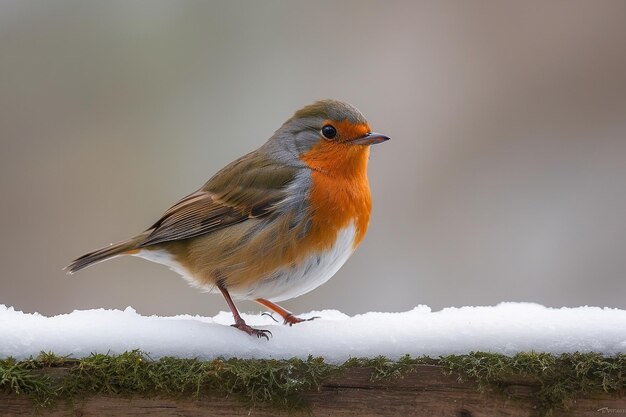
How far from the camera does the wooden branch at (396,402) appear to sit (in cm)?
277

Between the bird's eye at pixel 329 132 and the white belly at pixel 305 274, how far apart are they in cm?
50

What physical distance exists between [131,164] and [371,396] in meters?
3.85

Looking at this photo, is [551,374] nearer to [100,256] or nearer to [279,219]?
[279,219]

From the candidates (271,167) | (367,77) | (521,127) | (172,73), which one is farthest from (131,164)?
(521,127)

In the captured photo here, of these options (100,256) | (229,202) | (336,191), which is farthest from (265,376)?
(100,256)

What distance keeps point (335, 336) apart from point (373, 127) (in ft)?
10.7

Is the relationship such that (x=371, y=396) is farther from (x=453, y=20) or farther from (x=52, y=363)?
(x=453, y=20)

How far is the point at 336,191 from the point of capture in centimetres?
379

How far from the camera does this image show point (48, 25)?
6137 millimetres

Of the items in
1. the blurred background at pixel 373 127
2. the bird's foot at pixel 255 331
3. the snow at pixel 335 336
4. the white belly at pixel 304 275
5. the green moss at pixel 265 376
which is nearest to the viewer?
the green moss at pixel 265 376

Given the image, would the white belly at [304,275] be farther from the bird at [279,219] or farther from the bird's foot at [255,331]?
the bird's foot at [255,331]

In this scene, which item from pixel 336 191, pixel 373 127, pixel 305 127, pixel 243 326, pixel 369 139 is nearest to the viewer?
pixel 243 326

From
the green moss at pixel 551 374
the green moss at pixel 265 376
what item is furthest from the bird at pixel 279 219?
the green moss at pixel 551 374

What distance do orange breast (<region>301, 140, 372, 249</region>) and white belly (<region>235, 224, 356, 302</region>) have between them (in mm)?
46
